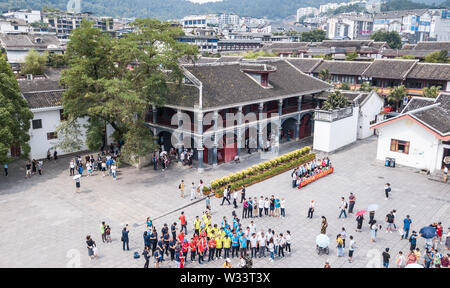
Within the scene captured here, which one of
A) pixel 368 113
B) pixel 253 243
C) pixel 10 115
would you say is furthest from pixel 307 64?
pixel 253 243

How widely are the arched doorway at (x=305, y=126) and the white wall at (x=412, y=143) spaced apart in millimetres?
10174

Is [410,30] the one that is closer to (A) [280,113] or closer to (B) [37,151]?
(A) [280,113]

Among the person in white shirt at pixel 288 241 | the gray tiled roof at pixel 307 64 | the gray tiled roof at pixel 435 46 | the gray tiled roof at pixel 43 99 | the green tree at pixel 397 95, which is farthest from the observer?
the gray tiled roof at pixel 435 46

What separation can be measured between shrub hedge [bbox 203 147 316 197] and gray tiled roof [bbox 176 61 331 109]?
5.84 metres

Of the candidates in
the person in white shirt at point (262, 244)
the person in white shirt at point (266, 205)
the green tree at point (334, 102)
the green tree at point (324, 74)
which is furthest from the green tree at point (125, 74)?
the green tree at point (324, 74)

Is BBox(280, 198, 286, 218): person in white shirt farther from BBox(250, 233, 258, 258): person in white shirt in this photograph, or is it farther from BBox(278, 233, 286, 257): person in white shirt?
BBox(250, 233, 258, 258): person in white shirt

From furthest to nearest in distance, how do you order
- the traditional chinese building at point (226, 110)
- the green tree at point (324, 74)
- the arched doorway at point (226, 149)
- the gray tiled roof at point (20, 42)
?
1. the gray tiled roof at point (20, 42)
2. the green tree at point (324, 74)
3. the arched doorway at point (226, 149)
4. the traditional chinese building at point (226, 110)

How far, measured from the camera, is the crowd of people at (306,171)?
2741cm

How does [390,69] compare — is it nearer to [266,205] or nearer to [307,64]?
[307,64]

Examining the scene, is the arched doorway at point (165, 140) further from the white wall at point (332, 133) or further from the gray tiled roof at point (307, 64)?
the gray tiled roof at point (307, 64)

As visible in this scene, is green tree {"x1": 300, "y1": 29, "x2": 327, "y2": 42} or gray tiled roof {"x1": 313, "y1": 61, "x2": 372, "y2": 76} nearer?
gray tiled roof {"x1": 313, "y1": 61, "x2": 372, "y2": 76}

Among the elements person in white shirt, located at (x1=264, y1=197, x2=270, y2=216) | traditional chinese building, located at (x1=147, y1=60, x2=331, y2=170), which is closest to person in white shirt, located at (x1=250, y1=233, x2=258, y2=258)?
Answer: person in white shirt, located at (x1=264, y1=197, x2=270, y2=216)

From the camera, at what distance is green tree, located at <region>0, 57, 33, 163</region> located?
2633 cm

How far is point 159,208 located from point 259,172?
29.3ft
